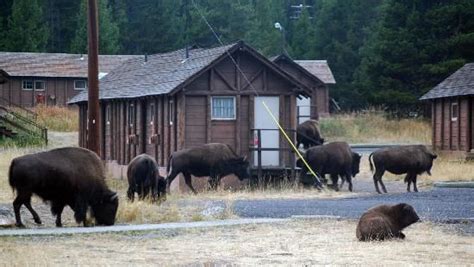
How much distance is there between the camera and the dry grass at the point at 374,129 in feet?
205

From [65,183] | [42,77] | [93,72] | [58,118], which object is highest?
[42,77]

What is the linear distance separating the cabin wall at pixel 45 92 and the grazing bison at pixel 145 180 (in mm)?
50628

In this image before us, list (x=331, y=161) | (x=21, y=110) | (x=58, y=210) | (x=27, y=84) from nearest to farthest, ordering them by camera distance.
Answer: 1. (x=58, y=210)
2. (x=331, y=161)
3. (x=21, y=110)
4. (x=27, y=84)

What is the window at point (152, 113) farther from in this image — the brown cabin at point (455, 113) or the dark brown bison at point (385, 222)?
the dark brown bison at point (385, 222)

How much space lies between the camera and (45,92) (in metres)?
78.4

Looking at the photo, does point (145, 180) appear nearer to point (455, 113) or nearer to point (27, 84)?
point (455, 113)

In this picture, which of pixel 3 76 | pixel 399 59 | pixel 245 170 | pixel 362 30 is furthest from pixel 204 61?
pixel 362 30

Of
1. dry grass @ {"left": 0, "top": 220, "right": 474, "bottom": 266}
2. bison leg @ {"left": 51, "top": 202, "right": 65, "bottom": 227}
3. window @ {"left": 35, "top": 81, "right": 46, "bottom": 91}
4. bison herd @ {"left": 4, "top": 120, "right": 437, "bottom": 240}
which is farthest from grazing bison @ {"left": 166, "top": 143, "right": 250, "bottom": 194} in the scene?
window @ {"left": 35, "top": 81, "right": 46, "bottom": 91}

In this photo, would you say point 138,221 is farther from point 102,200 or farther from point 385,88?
point 385,88

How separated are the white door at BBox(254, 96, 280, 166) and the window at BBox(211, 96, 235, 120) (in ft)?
2.96

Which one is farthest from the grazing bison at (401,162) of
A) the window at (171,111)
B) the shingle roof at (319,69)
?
the shingle roof at (319,69)

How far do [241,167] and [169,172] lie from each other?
2.45m

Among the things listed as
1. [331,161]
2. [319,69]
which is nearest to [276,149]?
[331,161]

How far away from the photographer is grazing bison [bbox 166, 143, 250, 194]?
3394 cm
